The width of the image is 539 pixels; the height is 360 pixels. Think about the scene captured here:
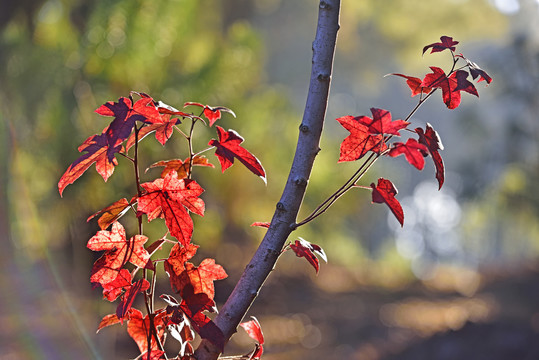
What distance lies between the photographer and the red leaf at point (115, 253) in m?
0.66

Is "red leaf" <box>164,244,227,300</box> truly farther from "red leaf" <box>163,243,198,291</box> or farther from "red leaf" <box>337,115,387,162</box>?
"red leaf" <box>337,115,387,162</box>

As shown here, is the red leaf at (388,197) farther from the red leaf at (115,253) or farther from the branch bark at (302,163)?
the red leaf at (115,253)

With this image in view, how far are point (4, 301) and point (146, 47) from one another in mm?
2011

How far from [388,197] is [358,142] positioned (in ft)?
0.26

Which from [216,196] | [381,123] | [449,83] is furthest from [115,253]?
[216,196]

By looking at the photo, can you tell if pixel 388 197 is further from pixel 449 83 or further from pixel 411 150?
pixel 449 83

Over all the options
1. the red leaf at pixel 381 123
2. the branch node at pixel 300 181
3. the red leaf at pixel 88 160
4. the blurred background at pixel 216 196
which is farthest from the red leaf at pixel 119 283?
the blurred background at pixel 216 196

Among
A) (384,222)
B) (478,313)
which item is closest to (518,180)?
(478,313)

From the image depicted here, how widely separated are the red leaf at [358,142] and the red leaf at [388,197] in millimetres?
43

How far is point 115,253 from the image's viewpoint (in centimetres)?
67

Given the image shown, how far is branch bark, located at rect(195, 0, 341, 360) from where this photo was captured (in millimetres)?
685

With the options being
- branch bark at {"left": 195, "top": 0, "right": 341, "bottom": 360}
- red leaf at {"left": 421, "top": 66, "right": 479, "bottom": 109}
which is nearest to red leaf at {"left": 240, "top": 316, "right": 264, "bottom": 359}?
branch bark at {"left": 195, "top": 0, "right": 341, "bottom": 360}

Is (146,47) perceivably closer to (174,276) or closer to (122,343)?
(122,343)

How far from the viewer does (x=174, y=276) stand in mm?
687
